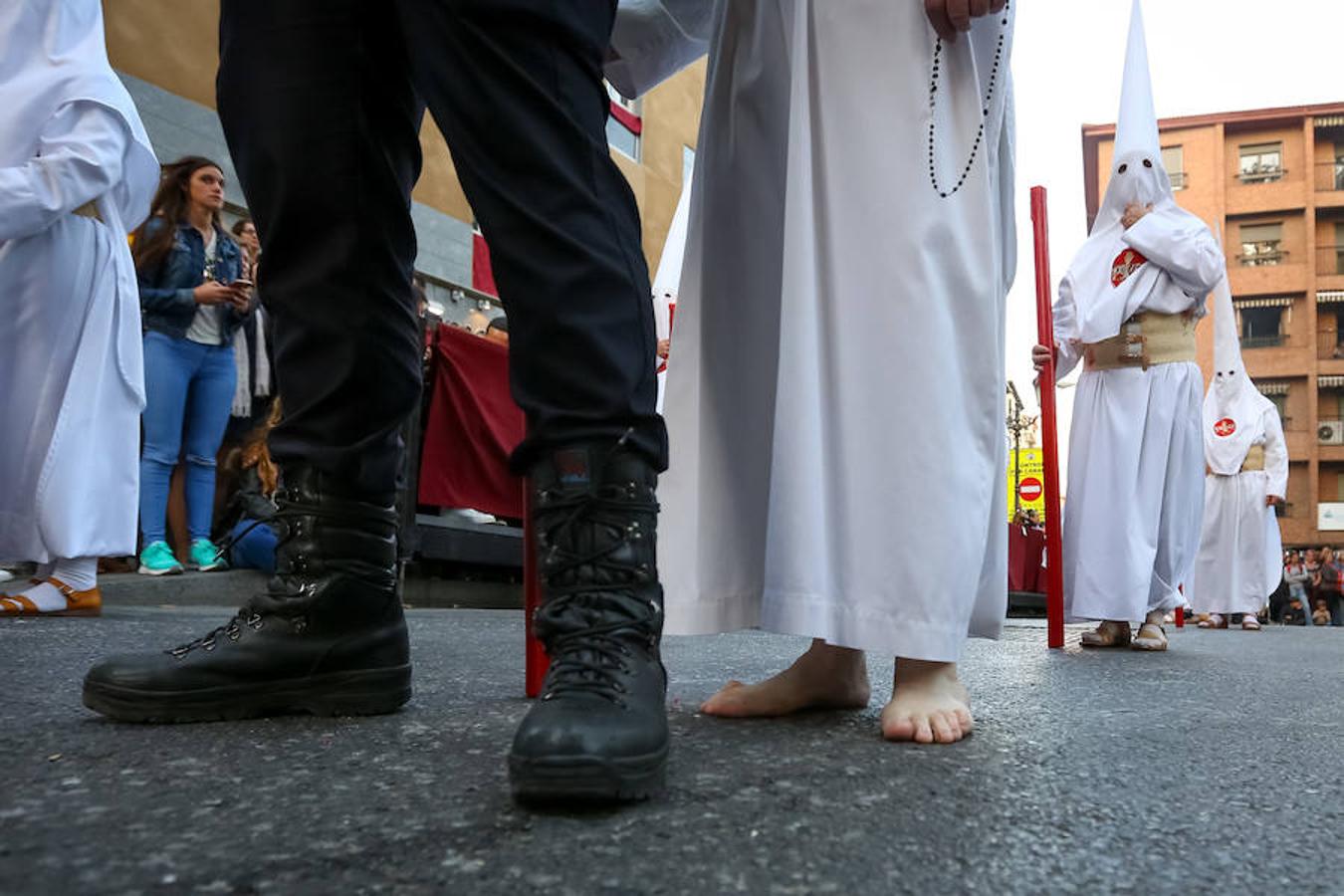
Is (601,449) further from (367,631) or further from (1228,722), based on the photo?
(1228,722)

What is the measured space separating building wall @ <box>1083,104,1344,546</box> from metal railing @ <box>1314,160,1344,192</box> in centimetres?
3

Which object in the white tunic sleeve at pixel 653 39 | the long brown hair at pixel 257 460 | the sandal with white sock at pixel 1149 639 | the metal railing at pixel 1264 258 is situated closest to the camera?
the white tunic sleeve at pixel 653 39

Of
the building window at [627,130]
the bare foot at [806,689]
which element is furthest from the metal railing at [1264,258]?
the bare foot at [806,689]

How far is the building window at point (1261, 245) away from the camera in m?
33.0

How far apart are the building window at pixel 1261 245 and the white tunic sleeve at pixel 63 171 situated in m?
35.5

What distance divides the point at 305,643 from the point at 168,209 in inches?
148

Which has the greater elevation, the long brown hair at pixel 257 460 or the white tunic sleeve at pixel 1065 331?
the white tunic sleeve at pixel 1065 331

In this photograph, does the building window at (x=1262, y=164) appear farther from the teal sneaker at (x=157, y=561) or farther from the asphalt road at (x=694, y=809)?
the asphalt road at (x=694, y=809)

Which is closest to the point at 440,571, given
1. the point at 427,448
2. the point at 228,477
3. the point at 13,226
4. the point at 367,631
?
the point at 427,448

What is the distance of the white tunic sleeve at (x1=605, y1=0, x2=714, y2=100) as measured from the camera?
66.1 inches

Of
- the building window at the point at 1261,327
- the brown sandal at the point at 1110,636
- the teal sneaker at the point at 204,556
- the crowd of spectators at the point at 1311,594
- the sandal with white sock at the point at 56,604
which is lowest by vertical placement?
the crowd of spectators at the point at 1311,594

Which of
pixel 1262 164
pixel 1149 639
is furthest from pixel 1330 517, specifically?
pixel 1149 639

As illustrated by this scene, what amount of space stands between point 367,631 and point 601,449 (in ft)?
1.50

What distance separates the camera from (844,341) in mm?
1423
